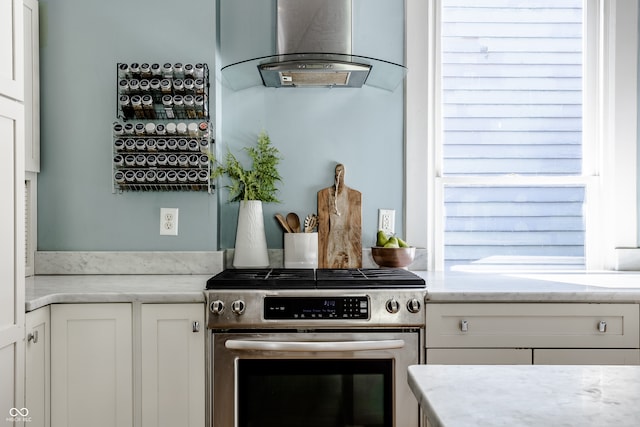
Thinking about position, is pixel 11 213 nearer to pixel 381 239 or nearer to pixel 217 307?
pixel 217 307

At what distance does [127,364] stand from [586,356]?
5.46 feet

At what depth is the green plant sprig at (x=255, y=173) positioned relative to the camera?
264cm

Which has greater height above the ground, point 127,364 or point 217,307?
point 217,307

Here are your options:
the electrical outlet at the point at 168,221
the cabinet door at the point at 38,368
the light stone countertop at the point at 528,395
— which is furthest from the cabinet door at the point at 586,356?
the cabinet door at the point at 38,368

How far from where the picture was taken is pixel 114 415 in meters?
2.08

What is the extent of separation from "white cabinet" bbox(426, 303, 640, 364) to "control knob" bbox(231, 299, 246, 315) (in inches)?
26.7

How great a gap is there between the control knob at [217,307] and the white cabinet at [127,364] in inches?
1.5

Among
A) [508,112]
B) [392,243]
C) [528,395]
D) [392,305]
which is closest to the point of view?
[528,395]

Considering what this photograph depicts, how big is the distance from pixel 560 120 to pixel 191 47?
1.83 meters

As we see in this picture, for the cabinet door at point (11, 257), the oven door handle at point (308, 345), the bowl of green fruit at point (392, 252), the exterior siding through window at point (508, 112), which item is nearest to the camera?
the cabinet door at point (11, 257)

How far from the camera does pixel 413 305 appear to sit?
211cm

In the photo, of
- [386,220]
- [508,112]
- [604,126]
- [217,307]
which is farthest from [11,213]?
[604,126]

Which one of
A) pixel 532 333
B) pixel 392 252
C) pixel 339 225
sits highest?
pixel 339 225

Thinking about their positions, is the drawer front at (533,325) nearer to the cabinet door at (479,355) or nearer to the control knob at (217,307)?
the cabinet door at (479,355)
